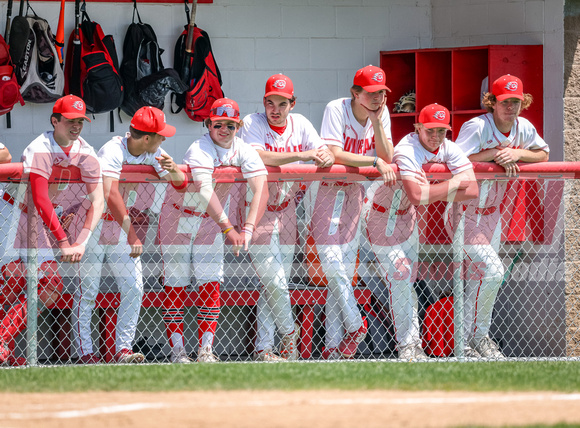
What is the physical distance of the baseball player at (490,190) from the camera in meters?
5.36

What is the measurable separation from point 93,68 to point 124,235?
83.3 inches

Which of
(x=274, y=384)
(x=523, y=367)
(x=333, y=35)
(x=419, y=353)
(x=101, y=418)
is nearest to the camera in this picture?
(x=101, y=418)

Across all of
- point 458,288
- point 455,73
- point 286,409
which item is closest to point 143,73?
point 455,73

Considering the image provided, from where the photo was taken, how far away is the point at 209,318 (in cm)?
516

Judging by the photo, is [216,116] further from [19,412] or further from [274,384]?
[19,412]

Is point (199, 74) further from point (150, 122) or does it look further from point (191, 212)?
point (191, 212)

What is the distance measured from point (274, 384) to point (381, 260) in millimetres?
1383

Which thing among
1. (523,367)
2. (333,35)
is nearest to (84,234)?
(523,367)

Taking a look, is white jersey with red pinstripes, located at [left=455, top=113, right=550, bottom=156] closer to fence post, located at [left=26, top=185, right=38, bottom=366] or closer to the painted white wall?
the painted white wall

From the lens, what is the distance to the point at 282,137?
555 centimetres

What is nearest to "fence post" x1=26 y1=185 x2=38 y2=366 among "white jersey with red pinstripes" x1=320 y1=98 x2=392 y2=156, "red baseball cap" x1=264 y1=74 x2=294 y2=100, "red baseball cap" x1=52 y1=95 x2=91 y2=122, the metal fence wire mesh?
the metal fence wire mesh

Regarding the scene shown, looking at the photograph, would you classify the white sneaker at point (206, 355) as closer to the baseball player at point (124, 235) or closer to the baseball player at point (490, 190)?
the baseball player at point (124, 235)

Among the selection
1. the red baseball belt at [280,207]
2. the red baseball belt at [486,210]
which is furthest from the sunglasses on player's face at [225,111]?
the red baseball belt at [486,210]

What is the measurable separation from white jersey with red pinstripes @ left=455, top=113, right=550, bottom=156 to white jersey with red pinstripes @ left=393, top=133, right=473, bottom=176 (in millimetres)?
247
